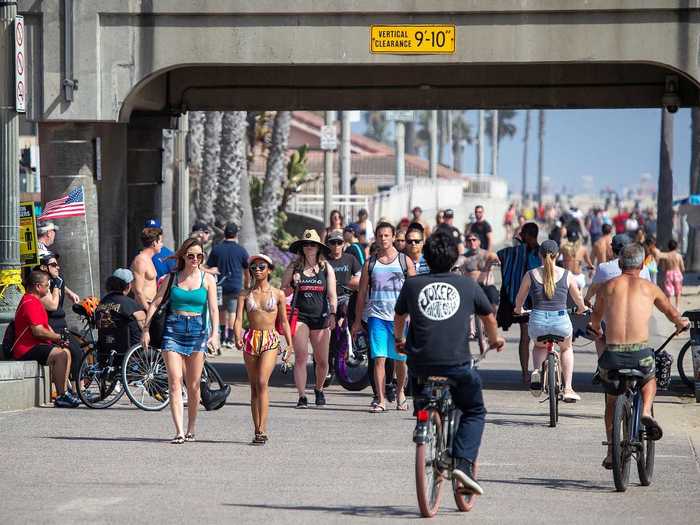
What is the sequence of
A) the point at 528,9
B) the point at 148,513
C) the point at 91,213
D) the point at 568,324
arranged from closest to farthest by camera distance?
the point at 148,513, the point at 568,324, the point at 528,9, the point at 91,213

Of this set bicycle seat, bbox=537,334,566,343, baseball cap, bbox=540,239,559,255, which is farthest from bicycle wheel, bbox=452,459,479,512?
baseball cap, bbox=540,239,559,255

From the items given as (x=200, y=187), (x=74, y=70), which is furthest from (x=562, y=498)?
(x=200, y=187)

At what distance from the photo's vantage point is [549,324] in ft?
46.6

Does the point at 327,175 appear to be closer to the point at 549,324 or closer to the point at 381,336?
the point at 381,336

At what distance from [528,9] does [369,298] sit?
12.6 feet

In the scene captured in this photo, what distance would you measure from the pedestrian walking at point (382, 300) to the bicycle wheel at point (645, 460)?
14.2 ft

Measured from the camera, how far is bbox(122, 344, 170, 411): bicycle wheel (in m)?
14.4

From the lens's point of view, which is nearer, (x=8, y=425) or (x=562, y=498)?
(x=562, y=498)

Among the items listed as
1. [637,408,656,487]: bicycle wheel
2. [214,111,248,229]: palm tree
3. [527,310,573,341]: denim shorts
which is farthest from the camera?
[214,111,248,229]: palm tree

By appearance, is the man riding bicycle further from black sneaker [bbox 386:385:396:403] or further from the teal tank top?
black sneaker [bbox 386:385:396:403]

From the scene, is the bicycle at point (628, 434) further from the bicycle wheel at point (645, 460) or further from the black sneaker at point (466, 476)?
the black sneaker at point (466, 476)

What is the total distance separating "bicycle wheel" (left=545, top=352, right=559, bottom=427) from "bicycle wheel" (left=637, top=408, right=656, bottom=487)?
2.92 meters

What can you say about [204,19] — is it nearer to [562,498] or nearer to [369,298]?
[369,298]

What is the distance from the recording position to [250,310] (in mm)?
12727
